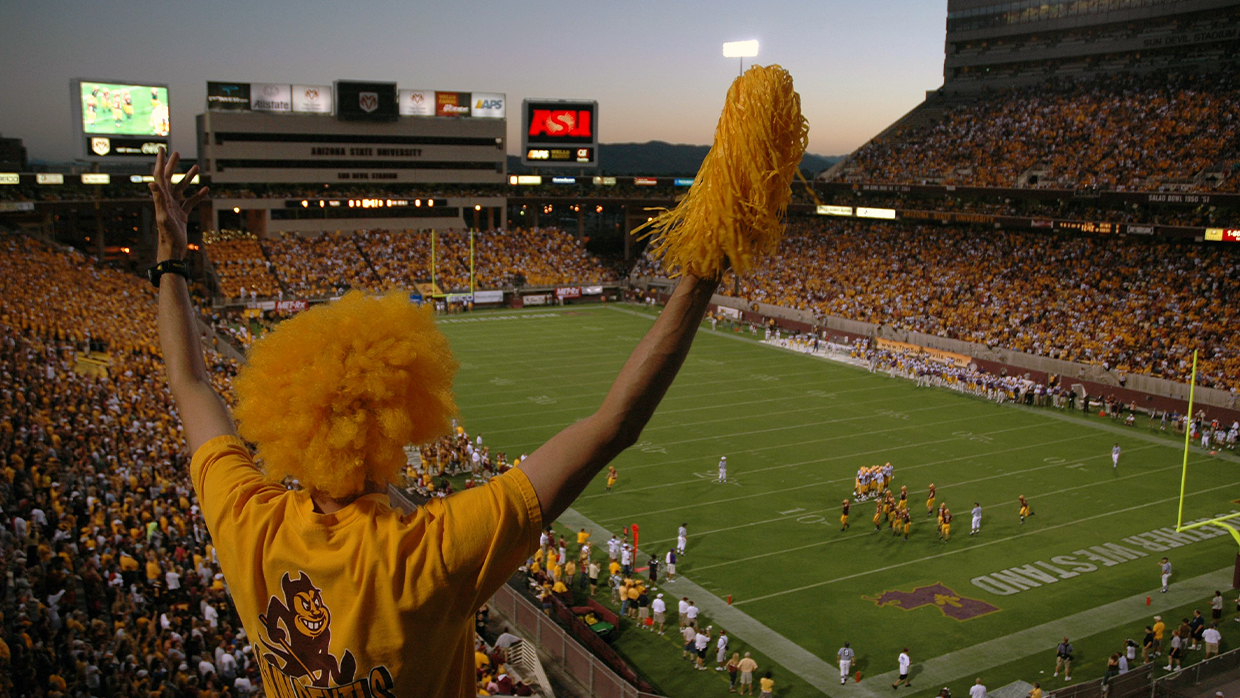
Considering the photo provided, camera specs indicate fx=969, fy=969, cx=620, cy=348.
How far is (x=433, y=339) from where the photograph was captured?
6.20ft

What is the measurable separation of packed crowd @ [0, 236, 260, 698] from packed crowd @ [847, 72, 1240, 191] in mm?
35547

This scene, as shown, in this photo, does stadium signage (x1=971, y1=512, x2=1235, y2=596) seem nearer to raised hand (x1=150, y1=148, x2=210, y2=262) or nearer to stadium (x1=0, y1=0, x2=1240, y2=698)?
stadium (x1=0, y1=0, x2=1240, y2=698)

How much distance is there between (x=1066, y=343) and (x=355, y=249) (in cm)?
3608

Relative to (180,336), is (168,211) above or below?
above

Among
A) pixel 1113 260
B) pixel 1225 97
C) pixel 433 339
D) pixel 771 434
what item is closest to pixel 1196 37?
pixel 1225 97

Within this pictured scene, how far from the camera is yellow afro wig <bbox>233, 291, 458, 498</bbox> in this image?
5.87 feet

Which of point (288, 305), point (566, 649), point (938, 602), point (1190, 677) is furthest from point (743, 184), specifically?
point (288, 305)

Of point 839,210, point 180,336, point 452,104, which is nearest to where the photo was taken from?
point 180,336

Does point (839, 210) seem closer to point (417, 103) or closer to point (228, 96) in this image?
point (417, 103)

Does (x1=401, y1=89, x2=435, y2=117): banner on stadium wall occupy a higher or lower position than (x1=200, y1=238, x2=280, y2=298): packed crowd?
higher

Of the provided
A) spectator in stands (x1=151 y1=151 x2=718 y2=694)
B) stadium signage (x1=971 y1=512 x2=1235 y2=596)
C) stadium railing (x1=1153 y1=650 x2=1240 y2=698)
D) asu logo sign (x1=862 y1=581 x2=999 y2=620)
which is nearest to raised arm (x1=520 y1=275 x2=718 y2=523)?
spectator in stands (x1=151 y1=151 x2=718 y2=694)

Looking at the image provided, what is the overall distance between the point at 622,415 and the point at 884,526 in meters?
18.9

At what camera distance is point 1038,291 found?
1485 inches

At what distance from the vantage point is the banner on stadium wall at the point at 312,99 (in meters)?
54.9
